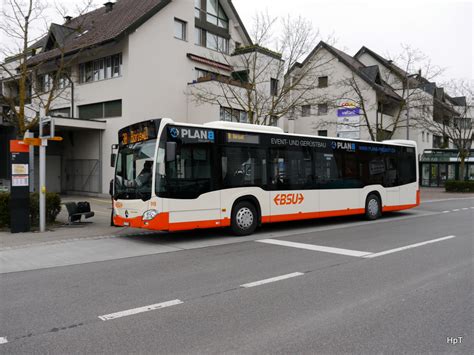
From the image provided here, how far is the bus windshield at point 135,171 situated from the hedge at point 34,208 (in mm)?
3054

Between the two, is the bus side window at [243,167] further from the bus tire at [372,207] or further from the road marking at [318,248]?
the bus tire at [372,207]

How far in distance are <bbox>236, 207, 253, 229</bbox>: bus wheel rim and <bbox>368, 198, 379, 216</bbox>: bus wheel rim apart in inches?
214

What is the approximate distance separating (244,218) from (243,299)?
5.66 m

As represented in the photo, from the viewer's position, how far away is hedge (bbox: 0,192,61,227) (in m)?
11.6

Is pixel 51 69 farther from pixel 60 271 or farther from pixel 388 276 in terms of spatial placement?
pixel 388 276

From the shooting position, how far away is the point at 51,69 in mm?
25734

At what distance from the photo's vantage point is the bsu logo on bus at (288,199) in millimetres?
11844

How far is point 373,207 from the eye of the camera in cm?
1491

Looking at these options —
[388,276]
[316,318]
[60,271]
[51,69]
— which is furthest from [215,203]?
[51,69]

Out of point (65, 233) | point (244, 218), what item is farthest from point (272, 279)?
point (65, 233)

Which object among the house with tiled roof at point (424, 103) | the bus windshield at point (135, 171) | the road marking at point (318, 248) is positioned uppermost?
the house with tiled roof at point (424, 103)

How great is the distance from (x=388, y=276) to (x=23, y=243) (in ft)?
25.9

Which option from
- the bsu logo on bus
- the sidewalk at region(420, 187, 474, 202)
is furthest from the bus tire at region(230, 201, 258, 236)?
the sidewalk at region(420, 187, 474, 202)

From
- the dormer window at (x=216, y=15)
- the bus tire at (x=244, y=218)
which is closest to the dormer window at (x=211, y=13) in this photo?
the dormer window at (x=216, y=15)
